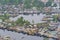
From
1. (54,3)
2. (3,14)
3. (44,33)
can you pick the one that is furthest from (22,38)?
(54,3)

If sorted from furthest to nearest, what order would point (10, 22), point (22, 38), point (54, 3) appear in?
1. point (54, 3)
2. point (10, 22)
3. point (22, 38)

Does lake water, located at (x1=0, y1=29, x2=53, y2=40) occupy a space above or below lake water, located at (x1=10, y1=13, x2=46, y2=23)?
below

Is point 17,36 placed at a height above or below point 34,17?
below

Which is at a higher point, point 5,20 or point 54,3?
point 54,3

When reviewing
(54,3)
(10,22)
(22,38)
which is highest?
(54,3)

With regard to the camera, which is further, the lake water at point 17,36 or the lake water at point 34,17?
the lake water at point 34,17

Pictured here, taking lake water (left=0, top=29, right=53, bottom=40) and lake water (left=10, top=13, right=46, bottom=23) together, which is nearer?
lake water (left=0, top=29, right=53, bottom=40)

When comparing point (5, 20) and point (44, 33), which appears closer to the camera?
point (44, 33)

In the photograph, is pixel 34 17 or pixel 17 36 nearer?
pixel 17 36

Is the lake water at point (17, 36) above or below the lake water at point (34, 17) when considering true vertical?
below

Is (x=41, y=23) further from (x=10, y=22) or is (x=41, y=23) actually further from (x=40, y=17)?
(x=10, y=22)

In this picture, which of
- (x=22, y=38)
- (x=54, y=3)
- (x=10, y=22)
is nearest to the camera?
(x=22, y=38)
